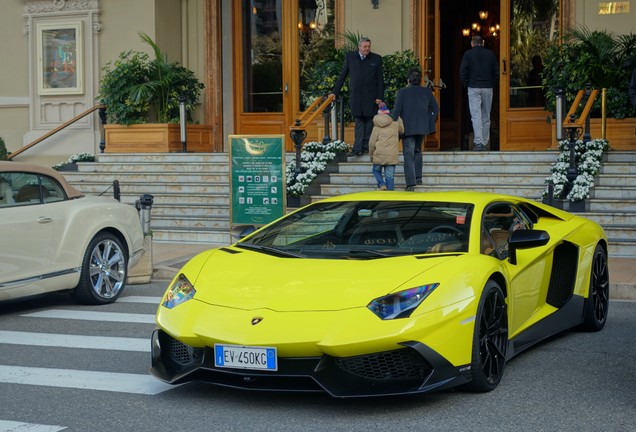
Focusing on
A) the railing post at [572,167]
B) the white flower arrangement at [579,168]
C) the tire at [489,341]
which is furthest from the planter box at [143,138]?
the tire at [489,341]

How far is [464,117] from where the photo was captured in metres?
22.3

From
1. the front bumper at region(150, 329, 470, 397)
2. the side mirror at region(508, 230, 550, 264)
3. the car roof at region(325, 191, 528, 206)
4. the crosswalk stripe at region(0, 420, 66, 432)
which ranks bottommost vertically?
the crosswalk stripe at region(0, 420, 66, 432)

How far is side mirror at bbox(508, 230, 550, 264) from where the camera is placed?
23.5ft

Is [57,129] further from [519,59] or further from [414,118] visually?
[519,59]

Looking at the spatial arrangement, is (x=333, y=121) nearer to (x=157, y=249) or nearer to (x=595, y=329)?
(x=157, y=249)

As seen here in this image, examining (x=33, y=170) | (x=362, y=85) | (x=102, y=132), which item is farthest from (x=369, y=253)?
(x=102, y=132)

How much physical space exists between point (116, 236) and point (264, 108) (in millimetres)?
10915

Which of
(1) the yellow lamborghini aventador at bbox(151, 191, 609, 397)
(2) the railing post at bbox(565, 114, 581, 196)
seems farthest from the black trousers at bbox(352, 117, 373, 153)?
(1) the yellow lamborghini aventador at bbox(151, 191, 609, 397)

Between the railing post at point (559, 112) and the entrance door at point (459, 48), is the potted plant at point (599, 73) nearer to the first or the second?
the railing post at point (559, 112)

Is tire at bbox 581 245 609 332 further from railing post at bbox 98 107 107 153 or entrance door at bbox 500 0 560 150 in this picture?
railing post at bbox 98 107 107 153

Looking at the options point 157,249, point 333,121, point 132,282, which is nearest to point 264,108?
point 333,121

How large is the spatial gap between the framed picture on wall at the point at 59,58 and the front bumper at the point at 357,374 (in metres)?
16.5

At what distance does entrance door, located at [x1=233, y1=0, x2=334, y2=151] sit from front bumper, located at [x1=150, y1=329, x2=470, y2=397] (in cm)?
1481

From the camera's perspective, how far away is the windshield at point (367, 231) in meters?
7.02
